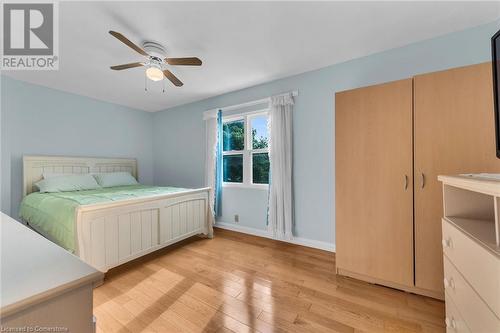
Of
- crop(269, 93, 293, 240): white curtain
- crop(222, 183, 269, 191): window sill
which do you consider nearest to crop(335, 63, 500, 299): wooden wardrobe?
crop(269, 93, 293, 240): white curtain

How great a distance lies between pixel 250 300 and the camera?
165 cm

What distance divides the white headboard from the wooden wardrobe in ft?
12.9

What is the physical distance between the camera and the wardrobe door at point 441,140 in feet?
4.70

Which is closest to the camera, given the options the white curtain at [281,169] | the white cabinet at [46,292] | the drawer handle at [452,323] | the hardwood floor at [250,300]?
the white cabinet at [46,292]

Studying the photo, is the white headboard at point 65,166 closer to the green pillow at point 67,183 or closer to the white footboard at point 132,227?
the green pillow at point 67,183

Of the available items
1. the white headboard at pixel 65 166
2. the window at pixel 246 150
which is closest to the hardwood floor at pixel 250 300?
the window at pixel 246 150

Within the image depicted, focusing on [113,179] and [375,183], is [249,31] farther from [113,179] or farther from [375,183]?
[113,179]

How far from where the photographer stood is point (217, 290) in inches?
69.9

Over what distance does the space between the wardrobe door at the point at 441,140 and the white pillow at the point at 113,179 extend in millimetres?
4109

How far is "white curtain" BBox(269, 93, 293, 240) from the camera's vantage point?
278 cm

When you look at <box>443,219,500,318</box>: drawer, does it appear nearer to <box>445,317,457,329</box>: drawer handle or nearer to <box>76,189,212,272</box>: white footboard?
<box>445,317,457,329</box>: drawer handle

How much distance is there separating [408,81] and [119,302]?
2984mm

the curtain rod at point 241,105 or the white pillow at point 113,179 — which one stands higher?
the curtain rod at point 241,105

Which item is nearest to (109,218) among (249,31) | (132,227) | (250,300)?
(132,227)
